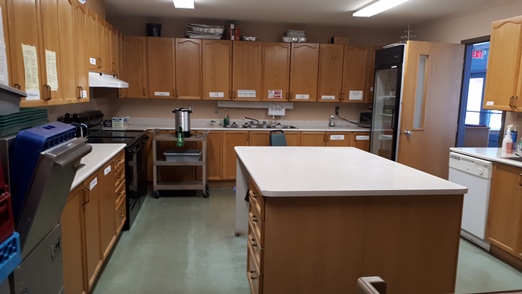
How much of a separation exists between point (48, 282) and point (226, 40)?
440cm

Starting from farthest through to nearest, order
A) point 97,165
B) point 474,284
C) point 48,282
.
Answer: point 474,284 → point 97,165 → point 48,282

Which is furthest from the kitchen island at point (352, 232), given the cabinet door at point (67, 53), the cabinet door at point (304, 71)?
the cabinet door at point (304, 71)

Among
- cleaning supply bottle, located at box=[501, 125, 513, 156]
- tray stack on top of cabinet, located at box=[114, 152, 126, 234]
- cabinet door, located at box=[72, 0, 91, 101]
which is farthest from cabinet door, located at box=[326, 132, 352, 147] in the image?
A: cabinet door, located at box=[72, 0, 91, 101]

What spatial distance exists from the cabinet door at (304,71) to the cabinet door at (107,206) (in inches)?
128

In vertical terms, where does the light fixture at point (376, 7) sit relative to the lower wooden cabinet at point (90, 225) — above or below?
above

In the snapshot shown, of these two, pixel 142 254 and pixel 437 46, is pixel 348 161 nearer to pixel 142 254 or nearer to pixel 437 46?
pixel 142 254

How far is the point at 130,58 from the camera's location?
530 cm

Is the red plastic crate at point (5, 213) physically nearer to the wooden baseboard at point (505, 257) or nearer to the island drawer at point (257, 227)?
the island drawer at point (257, 227)

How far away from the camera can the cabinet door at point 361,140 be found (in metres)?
5.71

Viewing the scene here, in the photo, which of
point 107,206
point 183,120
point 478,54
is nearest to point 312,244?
point 107,206

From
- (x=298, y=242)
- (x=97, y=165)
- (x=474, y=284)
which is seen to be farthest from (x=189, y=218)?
(x=474, y=284)

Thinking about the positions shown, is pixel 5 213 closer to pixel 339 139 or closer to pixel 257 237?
pixel 257 237

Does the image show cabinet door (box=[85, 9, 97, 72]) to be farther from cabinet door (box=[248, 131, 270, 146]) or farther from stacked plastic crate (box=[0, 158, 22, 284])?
stacked plastic crate (box=[0, 158, 22, 284])

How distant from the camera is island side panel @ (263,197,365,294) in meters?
2.04
